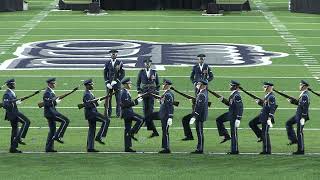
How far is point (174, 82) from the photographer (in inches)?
1210

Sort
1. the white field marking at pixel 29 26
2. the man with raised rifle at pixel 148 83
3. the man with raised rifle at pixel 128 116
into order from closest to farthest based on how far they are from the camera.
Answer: the man with raised rifle at pixel 128 116, the man with raised rifle at pixel 148 83, the white field marking at pixel 29 26

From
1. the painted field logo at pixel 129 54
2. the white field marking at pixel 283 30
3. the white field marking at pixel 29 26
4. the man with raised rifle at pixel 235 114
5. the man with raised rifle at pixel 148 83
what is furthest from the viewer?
the white field marking at pixel 29 26

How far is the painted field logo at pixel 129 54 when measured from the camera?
34.7 meters

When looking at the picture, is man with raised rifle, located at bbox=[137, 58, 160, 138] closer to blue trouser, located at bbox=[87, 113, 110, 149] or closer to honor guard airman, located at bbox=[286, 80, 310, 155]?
blue trouser, located at bbox=[87, 113, 110, 149]

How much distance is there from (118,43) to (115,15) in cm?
1191

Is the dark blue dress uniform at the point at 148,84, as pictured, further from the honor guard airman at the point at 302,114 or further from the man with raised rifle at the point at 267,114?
the honor guard airman at the point at 302,114

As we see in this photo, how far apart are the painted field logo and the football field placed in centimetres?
23

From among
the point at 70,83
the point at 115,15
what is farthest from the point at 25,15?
the point at 70,83

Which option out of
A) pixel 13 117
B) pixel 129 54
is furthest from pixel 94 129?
pixel 129 54

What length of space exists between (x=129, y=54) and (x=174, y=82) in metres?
6.28

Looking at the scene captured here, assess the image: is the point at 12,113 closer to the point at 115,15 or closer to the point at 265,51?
the point at 265,51

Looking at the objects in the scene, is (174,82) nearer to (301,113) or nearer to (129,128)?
(129,128)

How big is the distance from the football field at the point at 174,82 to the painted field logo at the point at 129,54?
229mm

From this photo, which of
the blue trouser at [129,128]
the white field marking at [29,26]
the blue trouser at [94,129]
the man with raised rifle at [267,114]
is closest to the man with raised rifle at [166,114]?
the blue trouser at [129,128]
